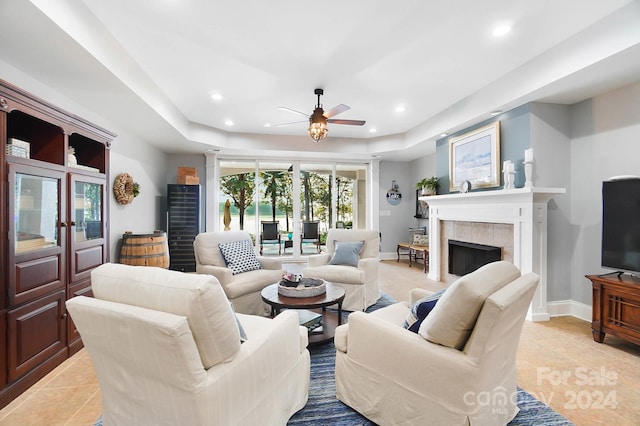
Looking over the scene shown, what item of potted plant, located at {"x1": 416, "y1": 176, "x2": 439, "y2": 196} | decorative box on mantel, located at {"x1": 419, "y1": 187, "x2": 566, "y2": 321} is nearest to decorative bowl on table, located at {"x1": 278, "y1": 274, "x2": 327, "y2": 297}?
decorative box on mantel, located at {"x1": 419, "y1": 187, "x2": 566, "y2": 321}

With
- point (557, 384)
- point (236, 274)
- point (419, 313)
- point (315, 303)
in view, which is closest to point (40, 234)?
point (236, 274)

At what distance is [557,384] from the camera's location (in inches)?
82.0

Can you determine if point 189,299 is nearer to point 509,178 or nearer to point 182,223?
point 509,178

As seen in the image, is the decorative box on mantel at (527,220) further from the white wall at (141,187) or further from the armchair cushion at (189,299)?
the white wall at (141,187)

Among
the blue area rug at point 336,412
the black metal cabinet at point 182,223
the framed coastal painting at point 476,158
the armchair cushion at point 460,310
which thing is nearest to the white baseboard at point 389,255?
the framed coastal painting at point 476,158

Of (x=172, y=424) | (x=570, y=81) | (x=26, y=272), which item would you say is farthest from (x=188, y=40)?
(x=570, y=81)

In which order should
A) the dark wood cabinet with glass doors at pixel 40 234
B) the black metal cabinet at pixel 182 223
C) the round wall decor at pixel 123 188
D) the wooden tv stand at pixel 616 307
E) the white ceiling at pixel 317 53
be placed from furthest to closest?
the black metal cabinet at pixel 182 223 < the round wall decor at pixel 123 188 < the wooden tv stand at pixel 616 307 < the white ceiling at pixel 317 53 < the dark wood cabinet with glass doors at pixel 40 234

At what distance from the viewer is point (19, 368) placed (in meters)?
1.94

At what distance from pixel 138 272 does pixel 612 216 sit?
3.68m

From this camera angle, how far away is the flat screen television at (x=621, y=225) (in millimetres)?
2531

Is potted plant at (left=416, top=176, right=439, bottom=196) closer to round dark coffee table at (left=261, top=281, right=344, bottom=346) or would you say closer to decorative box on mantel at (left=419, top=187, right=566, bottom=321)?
decorative box on mantel at (left=419, top=187, right=566, bottom=321)

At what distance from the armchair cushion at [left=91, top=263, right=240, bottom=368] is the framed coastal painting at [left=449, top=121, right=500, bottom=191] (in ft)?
12.5

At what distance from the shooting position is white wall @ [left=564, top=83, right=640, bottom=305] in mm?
2891

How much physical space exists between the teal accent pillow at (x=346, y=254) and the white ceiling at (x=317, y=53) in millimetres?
1966
